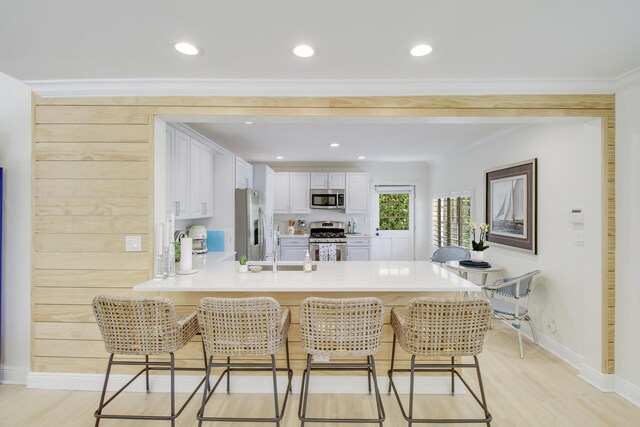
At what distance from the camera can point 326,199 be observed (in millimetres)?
→ 6602

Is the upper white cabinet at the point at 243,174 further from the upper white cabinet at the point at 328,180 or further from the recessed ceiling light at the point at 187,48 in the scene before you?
the recessed ceiling light at the point at 187,48

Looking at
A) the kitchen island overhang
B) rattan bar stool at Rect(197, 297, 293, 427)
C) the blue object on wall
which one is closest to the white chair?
the kitchen island overhang

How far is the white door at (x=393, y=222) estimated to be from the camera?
695 centimetres

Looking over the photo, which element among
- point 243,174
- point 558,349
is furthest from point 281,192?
point 558,349

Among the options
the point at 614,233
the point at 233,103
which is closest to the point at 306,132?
the point at 233,103

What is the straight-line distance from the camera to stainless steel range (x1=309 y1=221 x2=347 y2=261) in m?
6.39

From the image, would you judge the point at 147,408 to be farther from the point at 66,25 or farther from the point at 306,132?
the point at 306,132

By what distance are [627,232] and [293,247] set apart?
5042mm

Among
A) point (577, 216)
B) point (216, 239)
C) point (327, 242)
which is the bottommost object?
point (327, 242)

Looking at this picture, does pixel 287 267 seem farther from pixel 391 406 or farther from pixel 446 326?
pixel 446 326

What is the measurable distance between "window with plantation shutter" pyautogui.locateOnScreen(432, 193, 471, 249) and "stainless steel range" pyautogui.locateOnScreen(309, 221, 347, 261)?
1843 millimetres

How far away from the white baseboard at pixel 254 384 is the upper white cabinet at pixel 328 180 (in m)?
4.55

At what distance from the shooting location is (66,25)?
5.74ft

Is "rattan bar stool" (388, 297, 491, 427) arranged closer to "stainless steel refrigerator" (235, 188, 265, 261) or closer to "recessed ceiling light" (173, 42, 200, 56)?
"recessed ceiling light" (173, 42, 200, 56)
